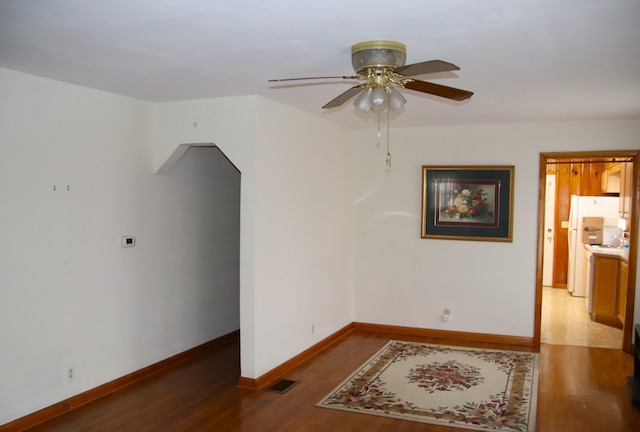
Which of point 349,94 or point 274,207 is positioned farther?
point 274,207

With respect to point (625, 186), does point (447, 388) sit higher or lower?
lower

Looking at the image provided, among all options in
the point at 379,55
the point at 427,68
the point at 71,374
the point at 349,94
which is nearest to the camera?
the point at 427,68

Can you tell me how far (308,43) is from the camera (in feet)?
9.20

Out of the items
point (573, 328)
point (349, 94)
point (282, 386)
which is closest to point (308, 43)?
point (349, 94)

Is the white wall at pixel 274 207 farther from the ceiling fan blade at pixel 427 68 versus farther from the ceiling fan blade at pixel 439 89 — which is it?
the ceiling fan blade at pixel 427 68

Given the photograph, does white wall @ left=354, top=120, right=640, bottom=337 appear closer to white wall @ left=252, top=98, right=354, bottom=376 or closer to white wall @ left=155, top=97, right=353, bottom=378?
white wall @ left=252, top=98, right=354, bottom=376

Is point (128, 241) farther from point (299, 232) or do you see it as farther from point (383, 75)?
point (383, 75)

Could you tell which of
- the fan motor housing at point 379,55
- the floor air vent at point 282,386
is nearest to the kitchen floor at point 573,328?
the floor air vent at point 282,386

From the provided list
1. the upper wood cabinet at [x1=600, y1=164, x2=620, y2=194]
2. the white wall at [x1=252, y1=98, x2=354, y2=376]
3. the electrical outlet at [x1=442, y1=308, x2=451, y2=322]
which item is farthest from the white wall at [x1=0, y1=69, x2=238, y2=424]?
the upper wood cabinet at [x1=600, y1=164, x2=620, y2=194]

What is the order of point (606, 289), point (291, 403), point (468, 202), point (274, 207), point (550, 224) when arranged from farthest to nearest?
1. point (550, 224)
2. point (606, 289)
3. point (468, 202)
4. point (274, 207)
5. point (291, 403)

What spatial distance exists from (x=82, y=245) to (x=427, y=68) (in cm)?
286

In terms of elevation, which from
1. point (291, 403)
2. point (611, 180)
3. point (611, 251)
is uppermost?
point (611, 180)

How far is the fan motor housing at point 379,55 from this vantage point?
2711 mm

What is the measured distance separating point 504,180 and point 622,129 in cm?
121
